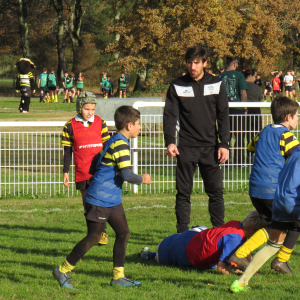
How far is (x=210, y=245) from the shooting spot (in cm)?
492

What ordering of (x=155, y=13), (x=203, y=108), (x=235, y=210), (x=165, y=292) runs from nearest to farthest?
(x=165, y=292)
(x=203, y=108)
(x=235, y=210)
(x=155, y=13)

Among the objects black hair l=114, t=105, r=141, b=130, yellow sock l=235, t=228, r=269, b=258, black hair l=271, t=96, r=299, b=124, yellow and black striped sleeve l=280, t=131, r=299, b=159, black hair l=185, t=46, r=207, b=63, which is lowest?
yellow sock l=235, t=228, r=269, b=258

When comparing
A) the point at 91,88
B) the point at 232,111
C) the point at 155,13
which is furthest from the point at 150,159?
the point at 91,88

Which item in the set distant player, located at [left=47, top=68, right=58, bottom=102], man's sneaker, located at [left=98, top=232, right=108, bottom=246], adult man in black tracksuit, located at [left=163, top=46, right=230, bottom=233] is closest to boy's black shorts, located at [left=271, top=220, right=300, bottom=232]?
adult man in black tracksuit, located at [left=163, top=46, right=230, bottom=233]

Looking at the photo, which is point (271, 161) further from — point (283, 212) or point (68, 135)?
point (68, 135)

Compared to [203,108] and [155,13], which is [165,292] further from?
[155,13]

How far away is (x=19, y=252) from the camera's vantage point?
19.1 feet

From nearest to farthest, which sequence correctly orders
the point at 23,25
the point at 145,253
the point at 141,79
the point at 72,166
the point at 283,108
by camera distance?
1. the point at 283,108
2. the point at 145,253
3. the point at 72,166
4. the point at 141,79
5. the point at 23,25

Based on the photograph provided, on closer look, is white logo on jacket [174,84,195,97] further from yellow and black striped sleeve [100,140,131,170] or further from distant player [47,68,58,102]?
distant player [47,68,58,102]

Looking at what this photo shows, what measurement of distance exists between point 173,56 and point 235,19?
18.4 feet

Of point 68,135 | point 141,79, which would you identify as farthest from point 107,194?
point 141,79

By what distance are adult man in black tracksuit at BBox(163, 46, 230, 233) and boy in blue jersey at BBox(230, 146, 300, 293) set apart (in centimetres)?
161

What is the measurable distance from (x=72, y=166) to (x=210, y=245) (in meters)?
4.48

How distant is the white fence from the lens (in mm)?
8961
